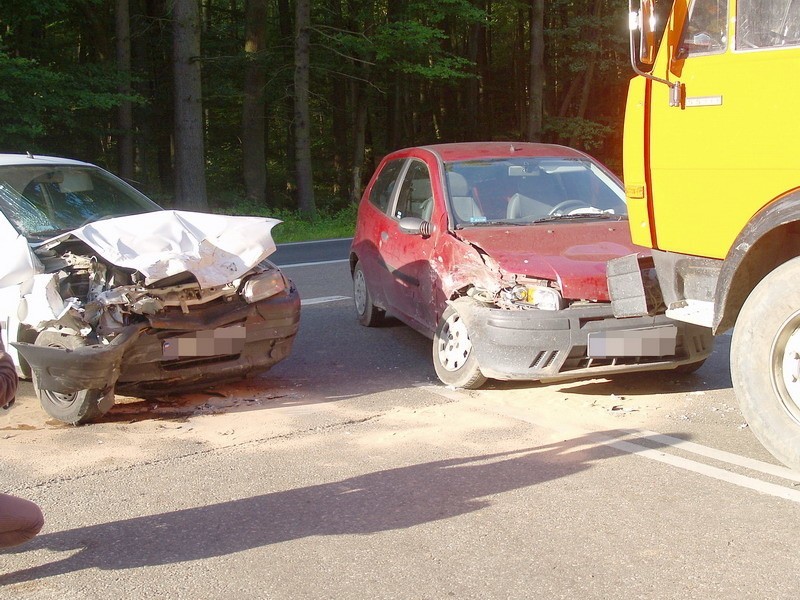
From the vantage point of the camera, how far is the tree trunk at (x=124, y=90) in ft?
85.1

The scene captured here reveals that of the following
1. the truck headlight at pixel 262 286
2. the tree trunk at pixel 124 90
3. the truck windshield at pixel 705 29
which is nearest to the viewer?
the truck windshield at pixel 705 29

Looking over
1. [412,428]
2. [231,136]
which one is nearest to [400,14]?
[231,136]

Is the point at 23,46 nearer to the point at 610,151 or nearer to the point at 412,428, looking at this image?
the point at 610,151

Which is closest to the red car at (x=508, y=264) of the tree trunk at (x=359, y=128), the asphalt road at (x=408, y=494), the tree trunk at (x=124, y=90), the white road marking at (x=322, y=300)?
the asphalt road at (x=408, y=494)

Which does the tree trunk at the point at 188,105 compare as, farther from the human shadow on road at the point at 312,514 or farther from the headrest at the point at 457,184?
the human shadow on road at the point at 312,514

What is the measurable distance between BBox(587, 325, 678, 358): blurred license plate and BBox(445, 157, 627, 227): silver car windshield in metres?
1.54

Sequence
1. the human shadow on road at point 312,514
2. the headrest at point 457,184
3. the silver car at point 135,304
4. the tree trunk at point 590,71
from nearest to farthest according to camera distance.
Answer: the human shadow on road at point 312,514, the silver car at point 135,304, the headrest at point 457,184, the tree trunk at point 590,71

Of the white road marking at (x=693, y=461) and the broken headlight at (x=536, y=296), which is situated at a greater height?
the broken headlight at (x=536, y=296)

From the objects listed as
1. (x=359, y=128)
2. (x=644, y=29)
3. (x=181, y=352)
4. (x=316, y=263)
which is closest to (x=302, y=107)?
(x=359, y=128)

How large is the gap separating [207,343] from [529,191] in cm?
295

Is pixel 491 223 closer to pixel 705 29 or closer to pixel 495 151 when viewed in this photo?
pixel 495 151

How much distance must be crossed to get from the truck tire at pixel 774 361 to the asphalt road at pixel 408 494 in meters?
0.29

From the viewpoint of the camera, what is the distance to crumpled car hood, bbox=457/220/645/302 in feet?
20.2

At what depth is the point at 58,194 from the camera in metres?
7.25
